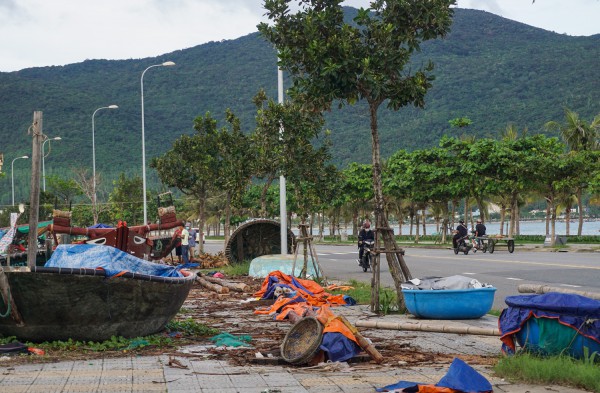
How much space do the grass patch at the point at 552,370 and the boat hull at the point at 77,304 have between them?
471 cm

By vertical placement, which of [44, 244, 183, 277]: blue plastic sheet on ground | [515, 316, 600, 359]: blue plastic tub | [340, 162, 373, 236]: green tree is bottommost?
[515, 316, 600, 359]: blue plastic tub

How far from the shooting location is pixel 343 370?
8.34 metres

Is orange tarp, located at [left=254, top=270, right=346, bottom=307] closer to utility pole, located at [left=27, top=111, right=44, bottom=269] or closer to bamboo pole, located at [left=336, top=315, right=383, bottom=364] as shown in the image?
utility pole, located at [left=27, top=111, right=44, bottom=269]

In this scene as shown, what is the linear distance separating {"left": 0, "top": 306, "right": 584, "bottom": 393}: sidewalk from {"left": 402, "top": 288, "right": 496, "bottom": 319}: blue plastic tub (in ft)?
9.00

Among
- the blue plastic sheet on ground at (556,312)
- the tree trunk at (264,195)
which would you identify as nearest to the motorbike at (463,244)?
the tree trunk at (264,195)

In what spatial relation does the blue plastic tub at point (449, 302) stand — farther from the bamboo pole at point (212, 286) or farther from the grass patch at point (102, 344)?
the bamboo pole at point (212, 286)

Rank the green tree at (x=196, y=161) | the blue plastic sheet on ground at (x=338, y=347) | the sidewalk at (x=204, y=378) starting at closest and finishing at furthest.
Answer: the sidewalk at (x=204, y=378), the blue plastic sheet on ground at (x=338, y=347), the green tree at (x=196, y=161)

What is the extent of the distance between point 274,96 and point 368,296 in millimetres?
136116

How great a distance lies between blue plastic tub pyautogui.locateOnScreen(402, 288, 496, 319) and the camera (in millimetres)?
12508

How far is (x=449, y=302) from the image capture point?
12555mm

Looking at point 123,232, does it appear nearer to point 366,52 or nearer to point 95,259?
point 366,52

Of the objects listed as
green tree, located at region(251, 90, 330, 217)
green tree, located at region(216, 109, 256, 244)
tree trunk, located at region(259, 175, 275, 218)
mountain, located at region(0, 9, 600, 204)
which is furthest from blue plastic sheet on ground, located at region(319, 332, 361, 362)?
mountain, located at region(0, 9, 600, 204)

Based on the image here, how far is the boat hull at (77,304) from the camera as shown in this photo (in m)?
9.93

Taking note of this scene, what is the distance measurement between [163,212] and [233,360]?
17.1 m
